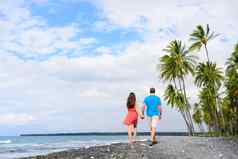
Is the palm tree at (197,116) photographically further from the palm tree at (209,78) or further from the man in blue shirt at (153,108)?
the man in blue shirt at (153,108)

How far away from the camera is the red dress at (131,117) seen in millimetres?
16594

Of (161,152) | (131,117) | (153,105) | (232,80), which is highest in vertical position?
(232,80)

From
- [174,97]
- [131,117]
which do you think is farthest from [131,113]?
[174,97]

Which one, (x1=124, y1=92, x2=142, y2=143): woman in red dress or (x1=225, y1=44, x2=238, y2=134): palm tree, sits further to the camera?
(x1=225, y1=44, x2=238, y2=134): palm tree

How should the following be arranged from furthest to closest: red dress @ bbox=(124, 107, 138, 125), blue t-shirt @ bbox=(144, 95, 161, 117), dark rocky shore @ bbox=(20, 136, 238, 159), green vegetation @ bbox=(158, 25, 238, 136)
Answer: green vegetation @ bbox=(158, 25, 238, 136), red dress @ bbox=(124, 107, 138, 125), blue t-shirt @ bbox=(144, 95, 161, 117), dark rocky shore @ bbox=(20, 136, 238, 159)

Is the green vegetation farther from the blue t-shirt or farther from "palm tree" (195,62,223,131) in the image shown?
the blue t-shirt

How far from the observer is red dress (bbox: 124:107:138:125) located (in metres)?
16.6

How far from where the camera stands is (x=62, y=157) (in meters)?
16.0

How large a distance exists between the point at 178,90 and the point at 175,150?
45.1 meters

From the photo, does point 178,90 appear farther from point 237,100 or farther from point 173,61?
point 237,100

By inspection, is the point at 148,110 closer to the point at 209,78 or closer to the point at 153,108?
the point at 153,108

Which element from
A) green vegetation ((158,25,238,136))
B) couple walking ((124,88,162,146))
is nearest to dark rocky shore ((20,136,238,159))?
couple walking ((124,88,162,146))

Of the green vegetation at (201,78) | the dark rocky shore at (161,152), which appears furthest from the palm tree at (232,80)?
the dark rocky shore at (161,152)

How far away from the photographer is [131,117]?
16.6 meters
